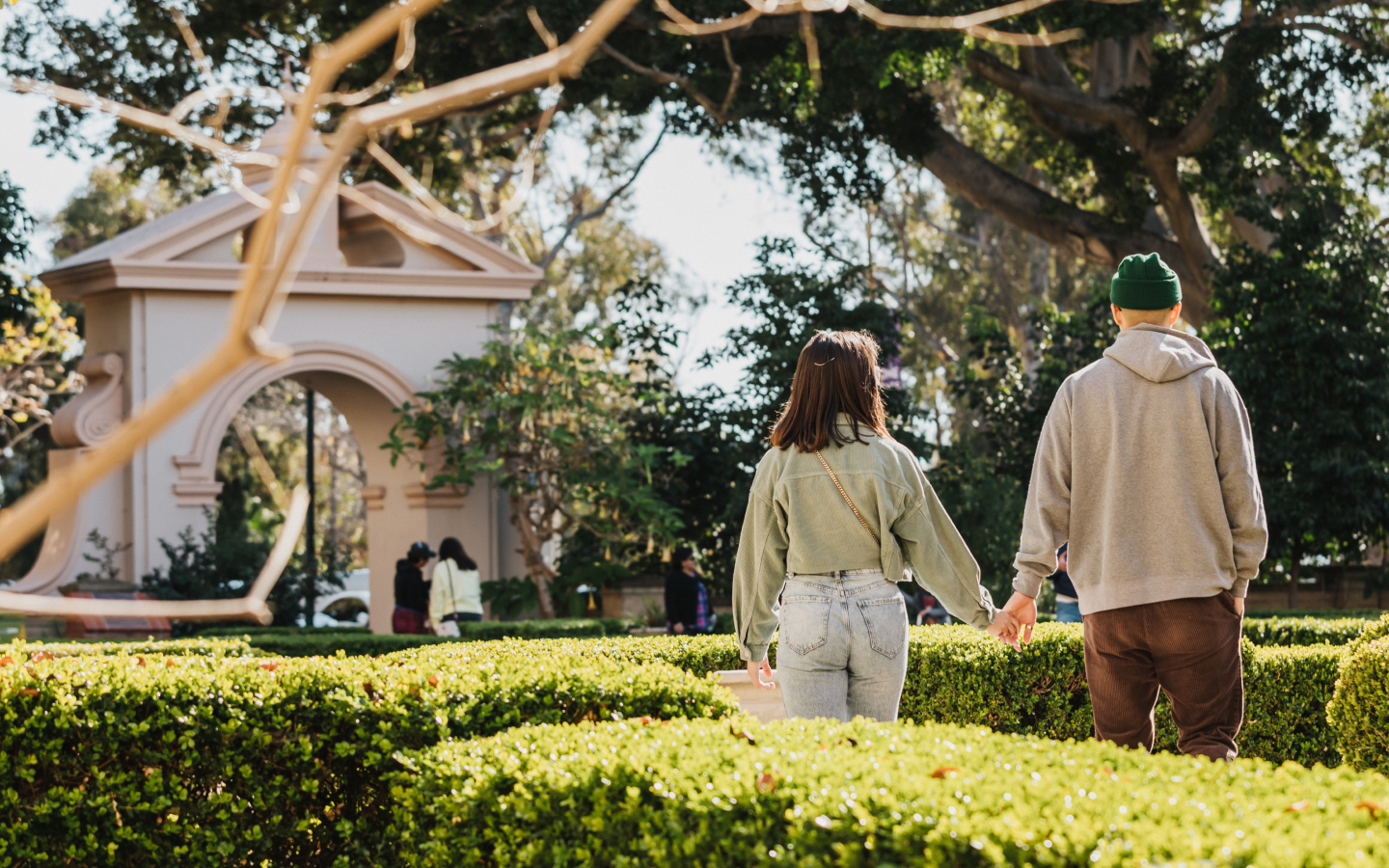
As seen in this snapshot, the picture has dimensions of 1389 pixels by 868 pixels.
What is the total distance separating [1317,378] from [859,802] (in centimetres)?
1364

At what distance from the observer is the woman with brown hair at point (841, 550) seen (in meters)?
4.16

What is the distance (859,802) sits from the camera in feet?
8.24

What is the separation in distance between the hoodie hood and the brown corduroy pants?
0.68 m

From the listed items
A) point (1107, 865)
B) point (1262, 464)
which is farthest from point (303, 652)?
point (1262, 464)

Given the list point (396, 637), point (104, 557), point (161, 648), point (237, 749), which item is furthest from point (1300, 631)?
point (104, 557)

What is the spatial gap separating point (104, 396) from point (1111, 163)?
13158 millimetres

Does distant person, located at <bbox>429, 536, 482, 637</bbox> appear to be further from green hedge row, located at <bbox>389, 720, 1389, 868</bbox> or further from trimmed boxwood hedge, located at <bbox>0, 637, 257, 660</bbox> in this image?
green hedge row, located at <bbox>389, 720, 1389, 868</bbox>

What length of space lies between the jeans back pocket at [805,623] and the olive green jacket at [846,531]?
96mm

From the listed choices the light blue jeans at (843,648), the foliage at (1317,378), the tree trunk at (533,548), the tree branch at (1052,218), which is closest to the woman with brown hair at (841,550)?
the light blue jeans at (843,648)

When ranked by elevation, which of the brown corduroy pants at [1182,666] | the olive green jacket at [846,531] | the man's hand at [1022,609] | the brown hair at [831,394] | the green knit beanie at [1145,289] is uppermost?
the green knit beanie at [1145,289]

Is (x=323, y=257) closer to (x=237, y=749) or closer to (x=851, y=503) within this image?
(x=237, y=749)

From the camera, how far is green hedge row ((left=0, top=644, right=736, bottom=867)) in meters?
4.09

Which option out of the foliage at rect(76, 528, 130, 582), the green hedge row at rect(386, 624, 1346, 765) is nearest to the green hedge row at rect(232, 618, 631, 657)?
the foliage at rect(76, 528, 130, 582)

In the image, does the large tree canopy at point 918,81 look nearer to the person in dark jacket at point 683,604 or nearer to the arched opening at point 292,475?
the person in dark jacket at point 683,604
